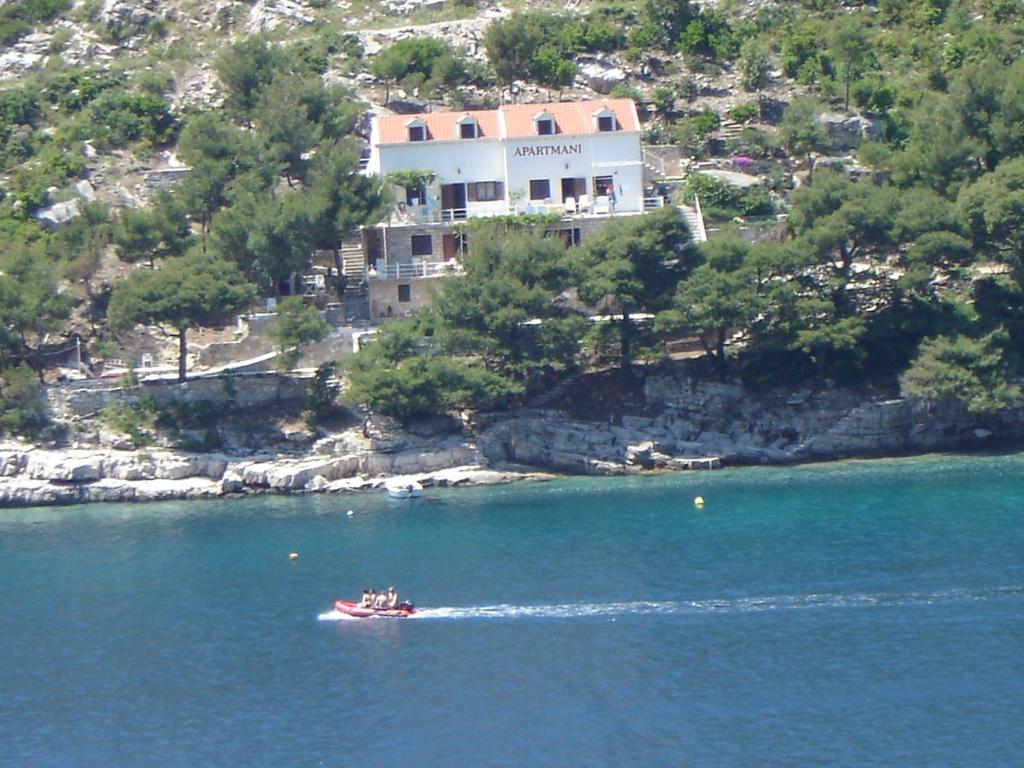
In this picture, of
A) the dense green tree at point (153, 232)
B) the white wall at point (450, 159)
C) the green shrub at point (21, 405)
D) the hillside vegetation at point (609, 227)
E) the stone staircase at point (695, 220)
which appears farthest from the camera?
the white wall at point (450, 159)

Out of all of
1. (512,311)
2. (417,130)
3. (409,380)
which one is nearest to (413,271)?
(417,130)

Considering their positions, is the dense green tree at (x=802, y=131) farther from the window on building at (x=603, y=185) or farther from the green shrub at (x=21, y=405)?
the green shrub at (x=21, y=405)

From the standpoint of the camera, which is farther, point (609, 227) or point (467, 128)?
point (467, 128)

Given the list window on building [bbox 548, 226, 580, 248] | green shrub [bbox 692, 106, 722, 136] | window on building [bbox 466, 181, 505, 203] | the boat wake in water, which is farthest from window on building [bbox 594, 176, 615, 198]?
the boat wake in water

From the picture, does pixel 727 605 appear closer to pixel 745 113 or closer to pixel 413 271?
pixel 413 271

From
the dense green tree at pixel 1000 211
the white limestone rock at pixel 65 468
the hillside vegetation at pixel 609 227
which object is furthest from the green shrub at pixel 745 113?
the white limestone rock at pixel 65 468

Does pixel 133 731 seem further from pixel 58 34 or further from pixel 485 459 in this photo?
pixel 58 34

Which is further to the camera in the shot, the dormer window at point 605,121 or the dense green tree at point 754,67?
the dense green tree at point 754,67
